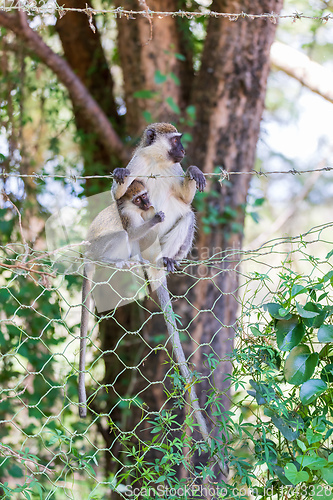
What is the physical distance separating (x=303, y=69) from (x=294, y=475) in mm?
5146

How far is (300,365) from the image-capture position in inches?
67.4

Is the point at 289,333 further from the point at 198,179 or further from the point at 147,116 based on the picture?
the point at 147,116

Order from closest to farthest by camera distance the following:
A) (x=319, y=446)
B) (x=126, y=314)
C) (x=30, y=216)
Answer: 1. (x=319, y=446)
2. (x=30, y=216)
3. (x=126, y=314)

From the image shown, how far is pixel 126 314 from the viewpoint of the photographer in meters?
5.09

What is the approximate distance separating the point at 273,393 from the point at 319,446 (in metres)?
0.23

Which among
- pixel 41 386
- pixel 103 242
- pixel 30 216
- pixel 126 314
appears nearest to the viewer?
pixel 103 242

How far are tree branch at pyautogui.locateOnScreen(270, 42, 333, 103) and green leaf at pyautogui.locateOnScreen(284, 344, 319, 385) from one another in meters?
4.51

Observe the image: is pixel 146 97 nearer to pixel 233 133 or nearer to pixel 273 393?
pixel 233 133

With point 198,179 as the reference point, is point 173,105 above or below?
above

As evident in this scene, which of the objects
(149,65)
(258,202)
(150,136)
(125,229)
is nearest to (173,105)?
(149,65)

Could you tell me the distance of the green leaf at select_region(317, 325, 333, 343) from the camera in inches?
65.5

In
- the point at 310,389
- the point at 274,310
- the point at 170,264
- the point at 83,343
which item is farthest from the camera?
the point at 170,264

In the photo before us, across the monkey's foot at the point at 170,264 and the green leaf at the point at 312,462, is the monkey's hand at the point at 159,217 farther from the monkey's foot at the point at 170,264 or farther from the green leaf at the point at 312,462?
the green leaf at the point at 312,462

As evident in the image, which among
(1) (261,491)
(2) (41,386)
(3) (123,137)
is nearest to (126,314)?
(2) (41,386)
